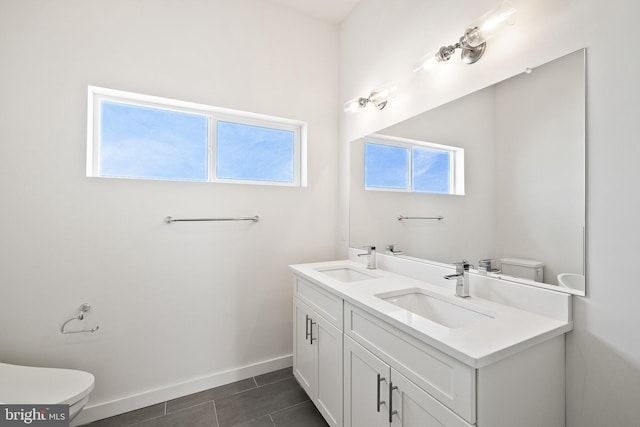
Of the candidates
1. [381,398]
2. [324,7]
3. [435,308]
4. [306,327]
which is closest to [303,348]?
[306,327]

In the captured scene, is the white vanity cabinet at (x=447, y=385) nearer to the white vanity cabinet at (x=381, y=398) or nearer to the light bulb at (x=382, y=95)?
the white vanity cabinet at (x=381, y=398)

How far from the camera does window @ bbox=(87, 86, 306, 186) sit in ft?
6.11

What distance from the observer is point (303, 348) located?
6.06 feet

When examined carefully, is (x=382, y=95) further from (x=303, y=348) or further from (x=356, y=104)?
(x=303, y=348)

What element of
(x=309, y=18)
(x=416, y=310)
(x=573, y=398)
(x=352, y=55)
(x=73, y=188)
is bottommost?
(x=573, y=398)

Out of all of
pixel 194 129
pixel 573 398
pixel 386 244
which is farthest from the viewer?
pixel 194 129

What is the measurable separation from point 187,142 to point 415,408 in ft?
7.03

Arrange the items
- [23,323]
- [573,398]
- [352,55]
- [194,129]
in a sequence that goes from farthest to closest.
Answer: [352,55] < [194,129] < [23,323] < [573,398]

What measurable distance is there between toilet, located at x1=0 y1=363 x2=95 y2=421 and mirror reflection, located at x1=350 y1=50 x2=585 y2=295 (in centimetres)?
192

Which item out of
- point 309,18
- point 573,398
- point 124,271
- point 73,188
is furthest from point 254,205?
point 573,398

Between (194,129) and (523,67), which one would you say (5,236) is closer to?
(194,129)

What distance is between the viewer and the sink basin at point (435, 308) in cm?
120

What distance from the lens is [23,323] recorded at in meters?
1.57

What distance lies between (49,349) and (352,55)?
2897mm
